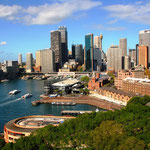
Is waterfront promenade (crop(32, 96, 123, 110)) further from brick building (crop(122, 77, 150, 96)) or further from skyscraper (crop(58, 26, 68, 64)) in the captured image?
skyscraper (crop(58, 26, 68, 64))

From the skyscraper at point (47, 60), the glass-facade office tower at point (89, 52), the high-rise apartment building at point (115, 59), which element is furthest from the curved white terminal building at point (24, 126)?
the high-rise apartment building at point (115, 59)

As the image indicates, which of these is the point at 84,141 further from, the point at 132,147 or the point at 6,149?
the point at 6,149

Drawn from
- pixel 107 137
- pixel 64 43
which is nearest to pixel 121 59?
pixel 64 43

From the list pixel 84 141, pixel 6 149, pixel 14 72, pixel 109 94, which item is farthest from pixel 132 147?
pixel 14 72

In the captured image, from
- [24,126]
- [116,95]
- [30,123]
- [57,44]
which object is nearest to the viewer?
[24,126]

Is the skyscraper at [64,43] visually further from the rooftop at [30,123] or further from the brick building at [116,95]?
the rooftop at [30,123]

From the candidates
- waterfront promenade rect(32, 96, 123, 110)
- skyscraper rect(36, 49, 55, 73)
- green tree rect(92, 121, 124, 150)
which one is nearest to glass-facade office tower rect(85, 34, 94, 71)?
skyscraper rect(36, 49, 55, 73)

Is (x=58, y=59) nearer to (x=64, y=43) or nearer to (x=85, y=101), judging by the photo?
(x=64, y=43)

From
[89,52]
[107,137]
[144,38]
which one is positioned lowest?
[107,137]

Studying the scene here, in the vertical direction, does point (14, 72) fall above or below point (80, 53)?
below
